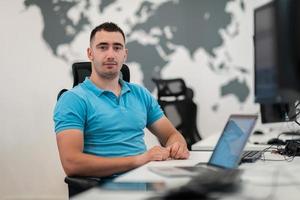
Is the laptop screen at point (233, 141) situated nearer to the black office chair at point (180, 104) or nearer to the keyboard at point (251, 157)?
the keyboard at point (251, 157)

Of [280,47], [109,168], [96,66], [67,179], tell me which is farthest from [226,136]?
[96,66]

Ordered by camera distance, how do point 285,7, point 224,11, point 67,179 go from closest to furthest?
point 285,7
point 67,179
point 224,11

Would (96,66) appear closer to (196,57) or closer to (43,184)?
(196,57)

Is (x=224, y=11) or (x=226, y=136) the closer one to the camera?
(x=226, y=136)

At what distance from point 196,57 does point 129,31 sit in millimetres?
675

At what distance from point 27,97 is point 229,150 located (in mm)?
3061

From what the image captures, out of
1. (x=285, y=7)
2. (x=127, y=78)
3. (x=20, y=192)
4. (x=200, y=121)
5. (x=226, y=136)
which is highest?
(x=285, y=7)

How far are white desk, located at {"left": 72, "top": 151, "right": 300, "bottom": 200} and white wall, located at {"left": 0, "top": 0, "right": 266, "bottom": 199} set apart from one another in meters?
2.56

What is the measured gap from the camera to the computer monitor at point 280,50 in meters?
1.17

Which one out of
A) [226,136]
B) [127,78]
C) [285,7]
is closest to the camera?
[285,7]

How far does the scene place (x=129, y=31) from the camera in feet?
13.4

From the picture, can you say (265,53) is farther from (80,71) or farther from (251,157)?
(80,71)

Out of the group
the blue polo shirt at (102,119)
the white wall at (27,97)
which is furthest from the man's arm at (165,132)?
the white wall at (27,97)

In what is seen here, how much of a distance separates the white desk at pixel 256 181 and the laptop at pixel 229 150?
→ 54mm
